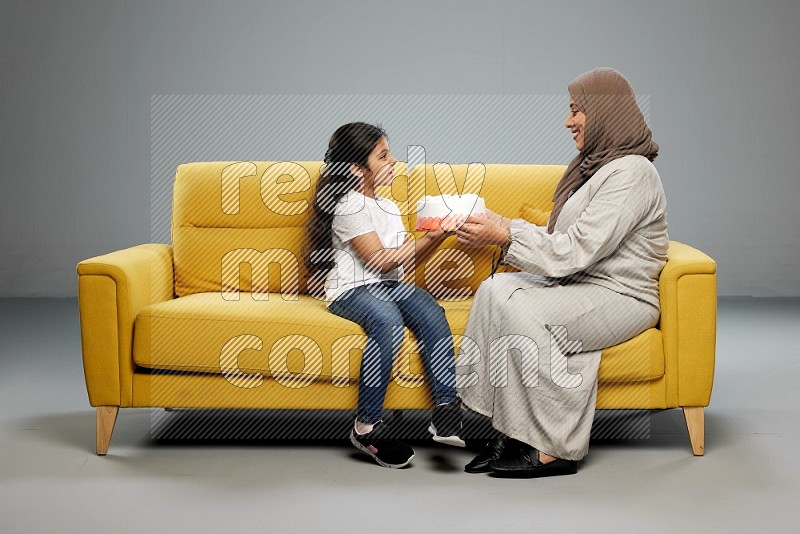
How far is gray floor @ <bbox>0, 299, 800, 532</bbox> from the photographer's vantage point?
95.3 inches

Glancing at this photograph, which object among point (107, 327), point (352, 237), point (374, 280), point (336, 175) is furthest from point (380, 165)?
point (107, 327)

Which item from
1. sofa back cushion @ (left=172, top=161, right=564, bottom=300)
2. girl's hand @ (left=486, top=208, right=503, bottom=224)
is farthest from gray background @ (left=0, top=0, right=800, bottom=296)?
girl's hand @ (left=486, top=208, right=503, bottom=224)

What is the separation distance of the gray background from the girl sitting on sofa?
277 cm

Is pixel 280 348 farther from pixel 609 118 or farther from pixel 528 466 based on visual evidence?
pixel 609 118

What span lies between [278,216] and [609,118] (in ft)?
3.87

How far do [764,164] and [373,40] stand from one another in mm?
2458

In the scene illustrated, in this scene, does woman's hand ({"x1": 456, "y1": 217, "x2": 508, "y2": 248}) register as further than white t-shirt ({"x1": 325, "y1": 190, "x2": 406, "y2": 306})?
No

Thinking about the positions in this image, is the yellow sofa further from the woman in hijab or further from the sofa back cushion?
the sofa back cushion

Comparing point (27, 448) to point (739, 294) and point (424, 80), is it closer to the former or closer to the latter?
point (424, 80)

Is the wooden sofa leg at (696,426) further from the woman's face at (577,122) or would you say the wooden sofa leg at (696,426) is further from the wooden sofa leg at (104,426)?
the wooden sofa leg at (104,426)

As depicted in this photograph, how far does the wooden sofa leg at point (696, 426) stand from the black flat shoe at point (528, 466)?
39cm

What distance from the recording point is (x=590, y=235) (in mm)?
2850

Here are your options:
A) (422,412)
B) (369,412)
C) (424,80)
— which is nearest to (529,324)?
(369,412)

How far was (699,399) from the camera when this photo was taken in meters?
2.92
